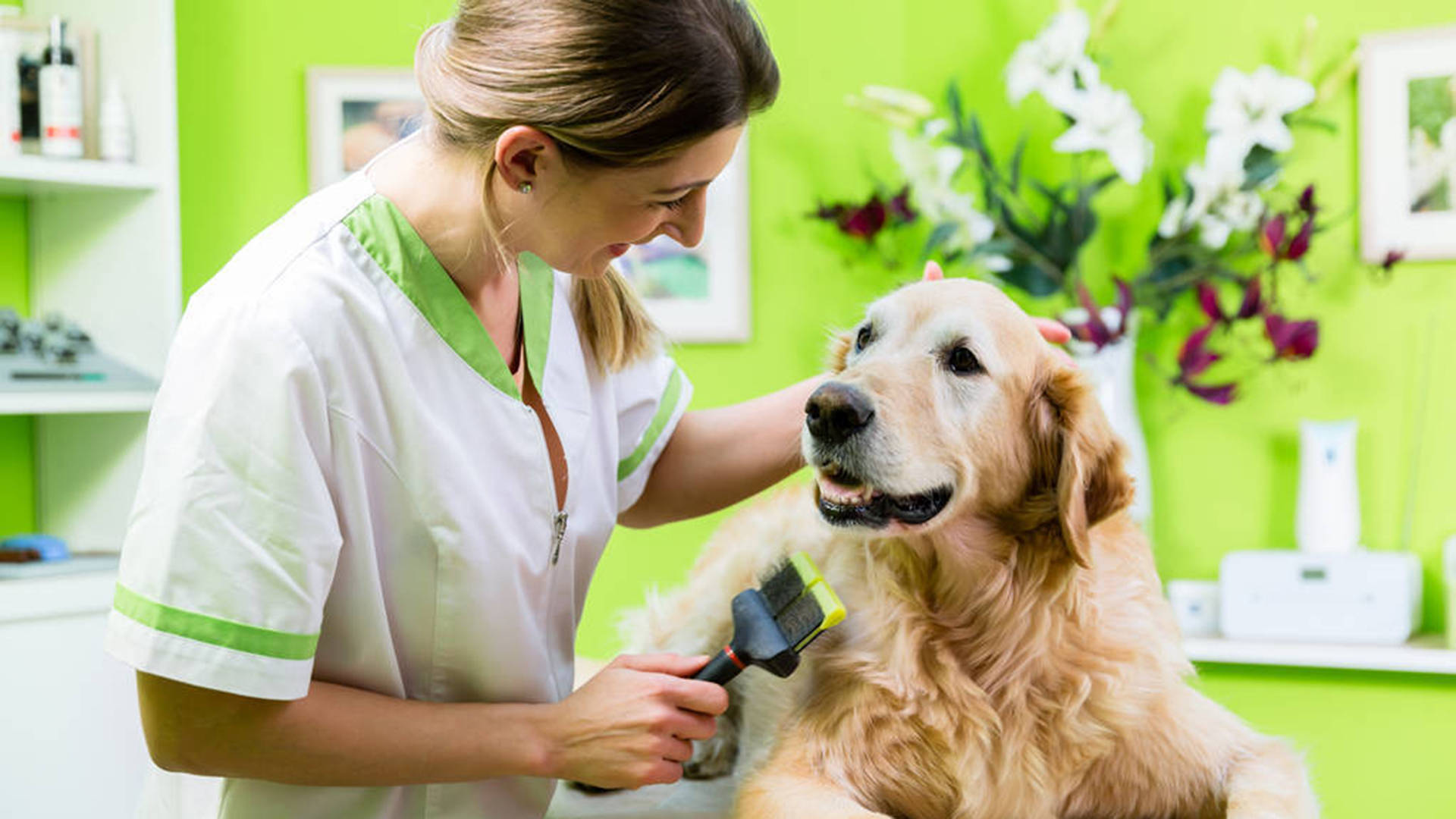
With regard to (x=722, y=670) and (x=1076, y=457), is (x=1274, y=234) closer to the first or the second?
(x=1076, y=457)

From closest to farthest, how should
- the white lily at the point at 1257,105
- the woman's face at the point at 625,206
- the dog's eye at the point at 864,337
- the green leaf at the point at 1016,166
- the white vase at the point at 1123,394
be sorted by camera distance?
the woman's face at the point at 625,206, the dog's eye at the point at 864,337, the white lily at the point at 1257,105, the white vase at the point at 1123,394, the green leaf at the point at 1016,166

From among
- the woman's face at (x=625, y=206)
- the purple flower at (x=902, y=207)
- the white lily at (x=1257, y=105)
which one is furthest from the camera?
the purple flower at (x=902, y=207)

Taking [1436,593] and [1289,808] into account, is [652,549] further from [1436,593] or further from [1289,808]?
[1289,808]

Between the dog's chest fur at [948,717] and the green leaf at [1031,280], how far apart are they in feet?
5.82

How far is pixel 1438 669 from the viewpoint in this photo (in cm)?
255

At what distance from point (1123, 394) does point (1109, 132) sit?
1.85 feet

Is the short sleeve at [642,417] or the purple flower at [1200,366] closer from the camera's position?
the short sleeve at [642,417]

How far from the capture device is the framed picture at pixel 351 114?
2.98 meters

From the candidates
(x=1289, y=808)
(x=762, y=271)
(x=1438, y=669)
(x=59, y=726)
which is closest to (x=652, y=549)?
(x=762, y=271)

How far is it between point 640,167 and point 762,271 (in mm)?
2059

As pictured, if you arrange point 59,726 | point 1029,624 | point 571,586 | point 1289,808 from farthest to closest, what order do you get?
point 59,726 → point 571,586 → point 1029,624 → point 1289,808

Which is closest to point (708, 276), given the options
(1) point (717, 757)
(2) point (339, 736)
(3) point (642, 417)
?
(3) point (642, 417)

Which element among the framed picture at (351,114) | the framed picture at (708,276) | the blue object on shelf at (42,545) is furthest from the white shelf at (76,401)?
the framed picture at (708,276)

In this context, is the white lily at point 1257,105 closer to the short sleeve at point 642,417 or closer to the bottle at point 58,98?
the short sleeve at point 642,417
